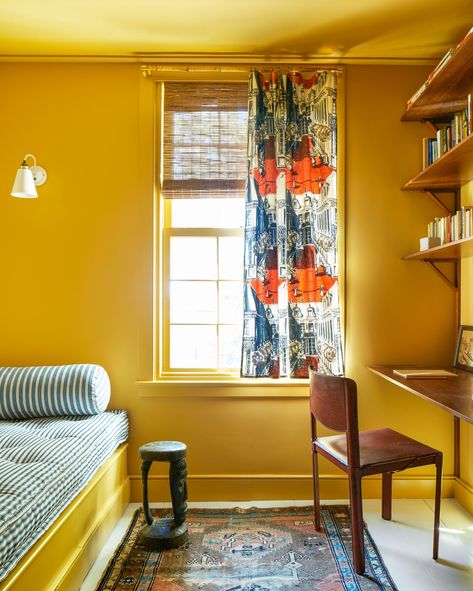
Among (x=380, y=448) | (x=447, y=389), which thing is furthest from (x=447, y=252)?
(x=380, y=448)

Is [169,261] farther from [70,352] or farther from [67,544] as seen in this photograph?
[67,544]

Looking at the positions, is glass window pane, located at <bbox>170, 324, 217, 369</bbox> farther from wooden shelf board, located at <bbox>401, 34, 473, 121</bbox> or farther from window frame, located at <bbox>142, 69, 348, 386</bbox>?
wooden shelf board, located at <bbox>401, 34, 473, 121</bbox>

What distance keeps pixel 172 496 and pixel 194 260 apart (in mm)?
1402

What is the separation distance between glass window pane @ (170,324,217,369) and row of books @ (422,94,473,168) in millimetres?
1653

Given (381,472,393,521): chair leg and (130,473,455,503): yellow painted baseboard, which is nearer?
(381,472,393,521): chair leg

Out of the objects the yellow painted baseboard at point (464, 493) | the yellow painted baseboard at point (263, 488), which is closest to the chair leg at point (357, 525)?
the yellow painted baseboard at point (263, 488)

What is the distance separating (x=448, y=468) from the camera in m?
2.79

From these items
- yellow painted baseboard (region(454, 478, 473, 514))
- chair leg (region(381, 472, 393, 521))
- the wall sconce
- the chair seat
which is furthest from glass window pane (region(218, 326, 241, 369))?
yellow painted baseboard (region(454, 478, 473, 514))

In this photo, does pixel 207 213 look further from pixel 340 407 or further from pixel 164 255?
pixel 340 407

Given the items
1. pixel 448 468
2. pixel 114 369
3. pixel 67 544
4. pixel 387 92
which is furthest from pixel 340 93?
pixel 67 544

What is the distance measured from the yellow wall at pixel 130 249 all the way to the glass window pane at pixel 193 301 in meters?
0.19

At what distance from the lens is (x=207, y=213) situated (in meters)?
2.91

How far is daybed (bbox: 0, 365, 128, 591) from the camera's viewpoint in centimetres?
148

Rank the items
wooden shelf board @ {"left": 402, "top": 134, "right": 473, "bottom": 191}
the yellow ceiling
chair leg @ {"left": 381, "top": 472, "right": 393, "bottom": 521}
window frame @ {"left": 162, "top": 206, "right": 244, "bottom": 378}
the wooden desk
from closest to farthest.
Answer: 1. the wooden desk
2. wooden shelf board @ {"left": 402, "top": 134, "right": 473, "bottom": 191}
3. the yellow ceiling
4. chair leg @ {"left": 381, "top": 472, "right": 393, "bottom": 521}
5. window frame @ {"left": 162, "top": 206, "right": 244, "bottom": 378}
